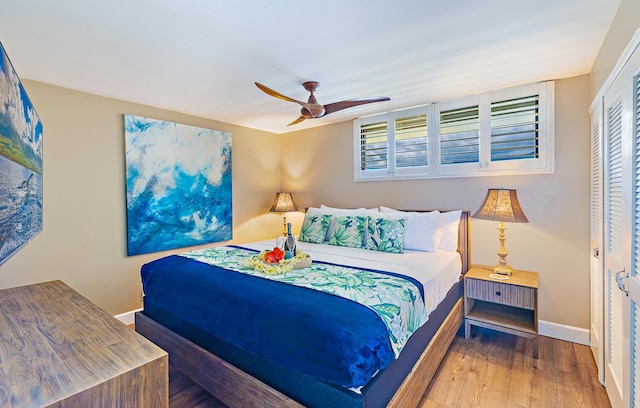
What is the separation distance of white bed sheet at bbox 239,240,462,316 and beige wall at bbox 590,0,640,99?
5.55ft

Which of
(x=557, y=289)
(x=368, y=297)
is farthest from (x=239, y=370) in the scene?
(x=557, y=289)

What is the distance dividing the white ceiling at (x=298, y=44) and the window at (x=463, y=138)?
0.20 m

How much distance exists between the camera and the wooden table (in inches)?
30.7

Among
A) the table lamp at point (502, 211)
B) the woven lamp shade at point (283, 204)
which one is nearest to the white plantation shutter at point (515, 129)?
the table lamp at point (502, 211)

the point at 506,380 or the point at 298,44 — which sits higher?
the point at 298,44

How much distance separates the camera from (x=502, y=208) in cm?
269

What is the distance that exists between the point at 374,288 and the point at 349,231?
4.56 feet

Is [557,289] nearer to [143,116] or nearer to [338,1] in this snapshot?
[338,1]

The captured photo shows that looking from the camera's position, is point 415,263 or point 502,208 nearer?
point 415,263

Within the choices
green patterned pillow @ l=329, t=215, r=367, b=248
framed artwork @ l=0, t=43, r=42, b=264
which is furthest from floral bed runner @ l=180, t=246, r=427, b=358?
framed artwork @ l=0, t=43, r=42, b=264

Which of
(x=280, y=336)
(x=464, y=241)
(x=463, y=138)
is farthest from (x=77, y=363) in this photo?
(x=463, y=138)

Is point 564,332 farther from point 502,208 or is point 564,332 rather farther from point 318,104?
point 318,104

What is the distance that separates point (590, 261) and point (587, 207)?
48cm

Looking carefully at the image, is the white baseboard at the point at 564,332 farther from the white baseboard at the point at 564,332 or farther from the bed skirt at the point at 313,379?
the bed skirt at the point at 313,379
